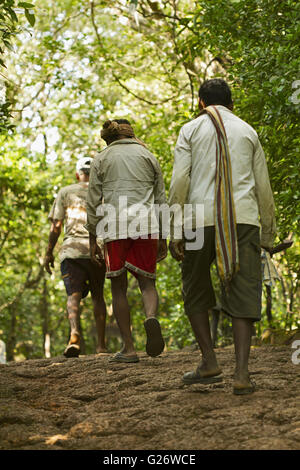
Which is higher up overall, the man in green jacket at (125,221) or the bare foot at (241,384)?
the man in green jacket at (125,221)

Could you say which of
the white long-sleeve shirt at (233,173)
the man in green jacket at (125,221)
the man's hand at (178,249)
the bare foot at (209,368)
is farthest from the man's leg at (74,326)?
the white long-sleeve shirt at (233,173)

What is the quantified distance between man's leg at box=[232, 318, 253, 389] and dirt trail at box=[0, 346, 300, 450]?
4.2 inches

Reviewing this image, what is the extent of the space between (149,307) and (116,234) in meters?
0.73

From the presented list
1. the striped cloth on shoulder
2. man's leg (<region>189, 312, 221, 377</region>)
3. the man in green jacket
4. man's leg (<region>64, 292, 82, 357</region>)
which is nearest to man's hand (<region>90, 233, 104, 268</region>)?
the man in green jacket

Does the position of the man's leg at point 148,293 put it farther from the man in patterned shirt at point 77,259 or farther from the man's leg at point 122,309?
the man in patterned shirt at point 77,259

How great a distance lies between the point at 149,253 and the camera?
600cm

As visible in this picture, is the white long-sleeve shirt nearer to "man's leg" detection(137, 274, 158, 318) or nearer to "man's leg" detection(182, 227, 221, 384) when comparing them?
"man's leg" detection(182, 227, 221, 384)

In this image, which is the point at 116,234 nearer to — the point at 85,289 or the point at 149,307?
the point at 149,307

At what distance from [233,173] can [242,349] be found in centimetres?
118

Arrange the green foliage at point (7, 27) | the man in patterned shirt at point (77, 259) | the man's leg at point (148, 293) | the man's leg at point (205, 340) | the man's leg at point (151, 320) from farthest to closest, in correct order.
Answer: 1. the man in patterned shirt at point (77, 259)
2. the man's leg at point (148, 293)
3. the man's leg at point (151, 320)
4. the green foliage at point (7, 27)
5. the man's leg at point (205, 340)

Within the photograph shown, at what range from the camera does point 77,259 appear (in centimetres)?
741

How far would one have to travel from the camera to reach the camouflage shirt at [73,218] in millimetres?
7434

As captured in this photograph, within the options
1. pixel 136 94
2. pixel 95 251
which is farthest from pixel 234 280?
pixel 136 94
